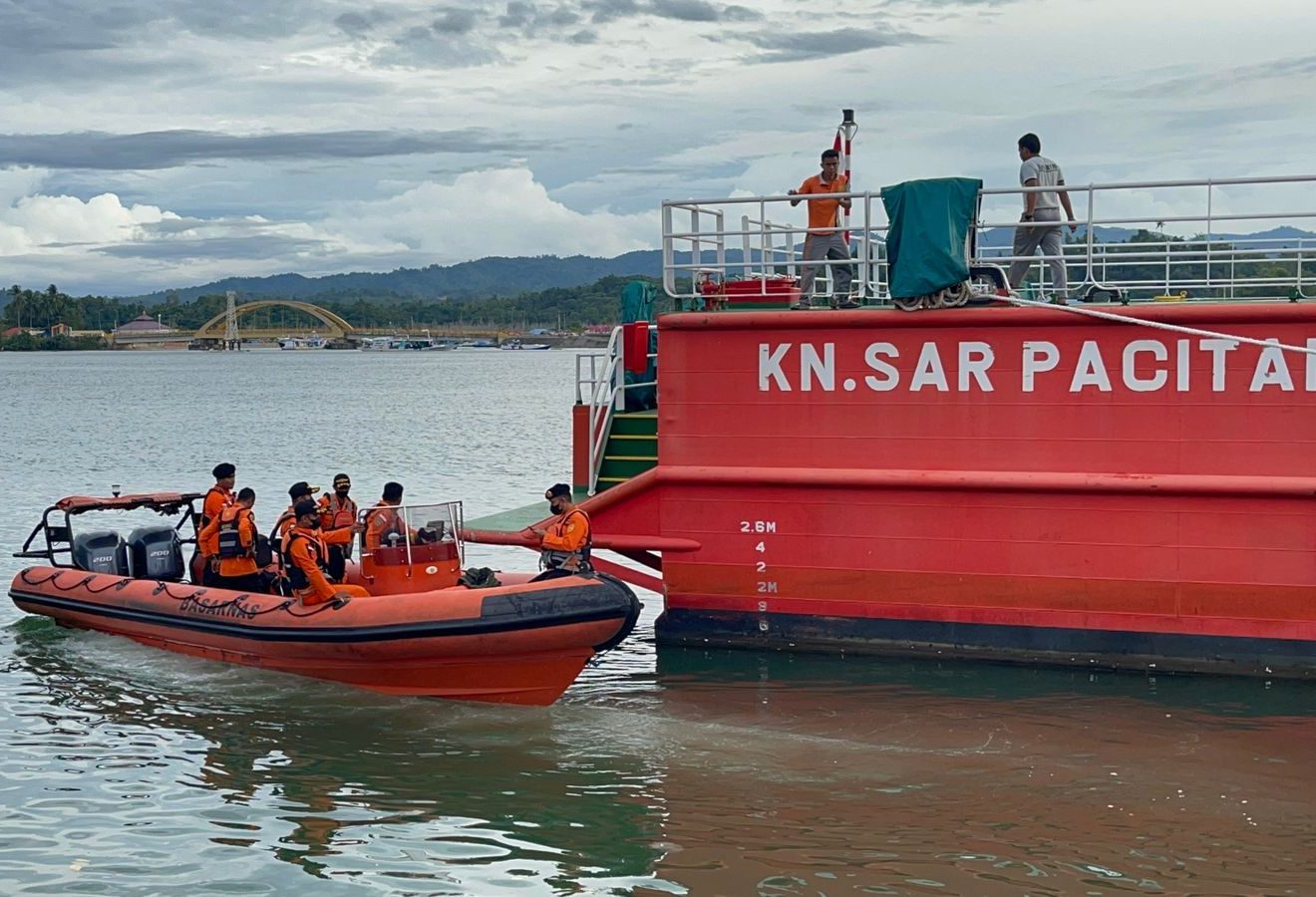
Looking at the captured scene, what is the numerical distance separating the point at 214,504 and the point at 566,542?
10.4 feet

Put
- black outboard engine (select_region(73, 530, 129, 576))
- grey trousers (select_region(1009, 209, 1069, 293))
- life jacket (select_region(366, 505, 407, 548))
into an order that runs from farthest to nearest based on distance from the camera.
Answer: black outboard engine (select_region(73, 530, 129, 576)) < grey trousers (select_region(1009, 209, 1069, 293)) < life jacket (select_region(366, 505, 407, 548))

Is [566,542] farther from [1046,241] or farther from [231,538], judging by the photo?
[1046,241]

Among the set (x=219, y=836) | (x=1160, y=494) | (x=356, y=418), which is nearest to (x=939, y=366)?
(x=1160, y=494)

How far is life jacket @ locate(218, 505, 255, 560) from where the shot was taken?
11430mm

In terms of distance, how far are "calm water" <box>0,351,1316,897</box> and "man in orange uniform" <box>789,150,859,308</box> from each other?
116 inches

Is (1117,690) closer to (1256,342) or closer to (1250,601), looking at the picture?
(1250,601)

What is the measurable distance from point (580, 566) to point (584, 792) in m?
2.14

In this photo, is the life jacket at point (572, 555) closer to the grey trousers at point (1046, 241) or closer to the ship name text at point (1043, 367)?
the ship name text at point (1043, 367)

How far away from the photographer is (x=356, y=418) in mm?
52375

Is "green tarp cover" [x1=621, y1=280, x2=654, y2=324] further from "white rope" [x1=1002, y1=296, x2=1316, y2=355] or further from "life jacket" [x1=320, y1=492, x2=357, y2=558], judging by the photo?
"white rope" [x1=1002, y1=296, x2=1316, y2=355]

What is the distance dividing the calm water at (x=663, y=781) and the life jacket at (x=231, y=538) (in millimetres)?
918

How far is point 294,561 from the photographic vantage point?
34.1ft

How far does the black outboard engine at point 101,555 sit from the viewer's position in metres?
12.7

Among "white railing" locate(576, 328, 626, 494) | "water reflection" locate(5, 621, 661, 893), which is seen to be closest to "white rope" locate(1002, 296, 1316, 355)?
"white railing" locate(576, 328, 626, 494)
